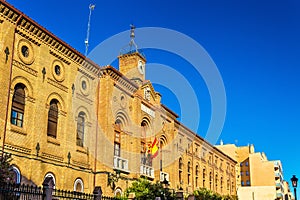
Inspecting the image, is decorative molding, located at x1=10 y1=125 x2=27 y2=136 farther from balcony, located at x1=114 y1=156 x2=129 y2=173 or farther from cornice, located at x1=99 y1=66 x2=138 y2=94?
cornice, located at x1=99 y1=66 x2=138 y2=94

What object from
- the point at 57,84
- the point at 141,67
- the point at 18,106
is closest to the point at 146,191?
the point at 57,84

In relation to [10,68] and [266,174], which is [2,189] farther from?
[266,174]

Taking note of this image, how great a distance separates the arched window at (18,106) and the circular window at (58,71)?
3152 millimetres

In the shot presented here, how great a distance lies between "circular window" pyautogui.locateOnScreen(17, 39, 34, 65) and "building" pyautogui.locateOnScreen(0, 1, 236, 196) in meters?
0.06

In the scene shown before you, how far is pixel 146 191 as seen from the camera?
3148cm

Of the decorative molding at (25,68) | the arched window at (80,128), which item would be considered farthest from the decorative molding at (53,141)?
the decorative molding at (25,68)

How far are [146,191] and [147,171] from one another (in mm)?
4849

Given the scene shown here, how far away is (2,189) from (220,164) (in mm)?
51937

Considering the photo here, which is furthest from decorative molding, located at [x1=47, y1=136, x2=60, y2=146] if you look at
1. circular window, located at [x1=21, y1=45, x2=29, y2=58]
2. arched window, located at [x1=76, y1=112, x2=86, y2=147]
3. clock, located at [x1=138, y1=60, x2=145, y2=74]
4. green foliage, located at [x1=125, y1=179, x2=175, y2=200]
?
clock, located at [x1=138, y1=60, x2=145, y2=74]

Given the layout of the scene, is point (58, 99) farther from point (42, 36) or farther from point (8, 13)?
point (8, 13)

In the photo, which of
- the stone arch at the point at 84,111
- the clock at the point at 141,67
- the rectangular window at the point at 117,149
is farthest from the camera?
the clock at the point at 141,67

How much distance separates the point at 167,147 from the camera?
4262 centimetres

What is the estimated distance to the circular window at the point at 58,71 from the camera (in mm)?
26750

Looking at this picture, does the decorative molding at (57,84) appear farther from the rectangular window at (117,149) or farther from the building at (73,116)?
the rectangular window at (117,149)
